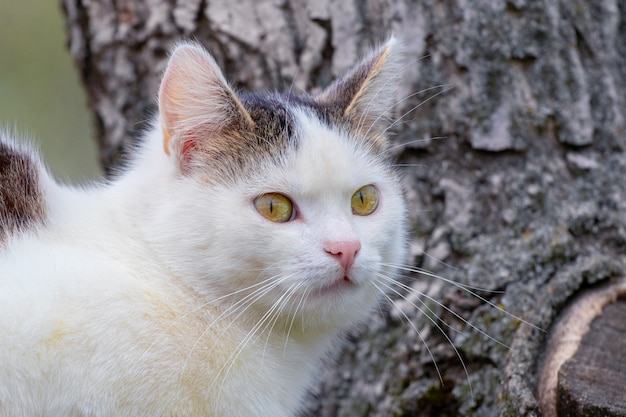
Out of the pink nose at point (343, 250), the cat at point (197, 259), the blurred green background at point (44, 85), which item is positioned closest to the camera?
the cat at point (197, 259)

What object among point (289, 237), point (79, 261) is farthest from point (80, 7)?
point (289, 237)

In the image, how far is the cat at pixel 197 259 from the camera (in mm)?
1855

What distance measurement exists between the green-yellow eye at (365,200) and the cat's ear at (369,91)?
246 mm

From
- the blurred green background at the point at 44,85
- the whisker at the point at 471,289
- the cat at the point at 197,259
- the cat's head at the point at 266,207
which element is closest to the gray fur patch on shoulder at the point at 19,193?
the cat at the point at 197,259

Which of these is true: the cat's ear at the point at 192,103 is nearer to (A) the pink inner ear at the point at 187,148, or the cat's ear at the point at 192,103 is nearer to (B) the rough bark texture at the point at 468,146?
(A) the pink inner ear at the point at 187,148

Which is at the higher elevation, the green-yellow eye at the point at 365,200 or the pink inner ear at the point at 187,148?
the pink inner ear at the point at 187,148

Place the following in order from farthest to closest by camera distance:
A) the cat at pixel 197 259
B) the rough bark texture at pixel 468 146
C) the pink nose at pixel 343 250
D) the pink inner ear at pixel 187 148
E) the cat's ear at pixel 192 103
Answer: the rough bark texture at pixel 468 146, the pink inner ear at pixel 187 148, the cat's ear at pixel 192 103, the pink nose at pixel 343 250, the cat at pixel 197 259

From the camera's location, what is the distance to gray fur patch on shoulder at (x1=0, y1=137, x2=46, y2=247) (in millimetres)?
2121

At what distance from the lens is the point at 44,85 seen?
20.1 feet

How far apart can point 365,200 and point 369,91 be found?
0.41 metres

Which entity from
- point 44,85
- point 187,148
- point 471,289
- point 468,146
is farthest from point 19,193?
point 44,85

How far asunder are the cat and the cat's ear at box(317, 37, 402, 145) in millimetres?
25

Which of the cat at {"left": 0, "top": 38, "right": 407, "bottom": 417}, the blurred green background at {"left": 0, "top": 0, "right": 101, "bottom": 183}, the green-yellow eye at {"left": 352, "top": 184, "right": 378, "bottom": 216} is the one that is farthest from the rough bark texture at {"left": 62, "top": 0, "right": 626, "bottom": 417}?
the blurred green background at {"left": 0, "top": 0, "right": 101, "bottom": 183}

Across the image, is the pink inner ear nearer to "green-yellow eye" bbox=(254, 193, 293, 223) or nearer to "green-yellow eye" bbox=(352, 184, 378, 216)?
"green-yellow eye" bbox=(254, 193, 293, 223)
